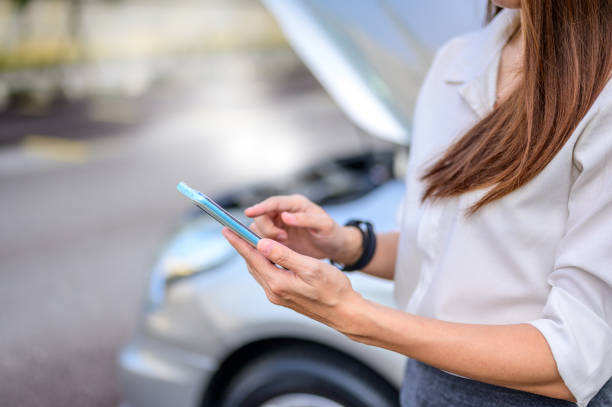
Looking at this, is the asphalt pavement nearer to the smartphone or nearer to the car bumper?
the car bumper

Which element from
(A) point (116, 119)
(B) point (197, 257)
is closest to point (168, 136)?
(A) point (116, 119)

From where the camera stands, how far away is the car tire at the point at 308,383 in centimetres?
178

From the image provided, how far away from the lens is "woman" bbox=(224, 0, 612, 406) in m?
0.86

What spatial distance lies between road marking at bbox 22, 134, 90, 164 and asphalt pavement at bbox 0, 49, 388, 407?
0.02m

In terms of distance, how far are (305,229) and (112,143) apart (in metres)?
7.83

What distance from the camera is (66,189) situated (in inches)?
245

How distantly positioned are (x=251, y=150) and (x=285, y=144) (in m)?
0.57

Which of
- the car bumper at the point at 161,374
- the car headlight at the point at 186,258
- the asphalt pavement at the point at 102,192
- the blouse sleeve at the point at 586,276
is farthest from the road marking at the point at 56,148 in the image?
the blouse sleeve at the point at 586,276

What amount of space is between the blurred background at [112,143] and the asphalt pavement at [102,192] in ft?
0.05

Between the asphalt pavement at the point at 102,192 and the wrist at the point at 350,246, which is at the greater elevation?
the wrist at the point at 350,246

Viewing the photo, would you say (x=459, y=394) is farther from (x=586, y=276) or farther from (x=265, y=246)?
(x=265, y=246)

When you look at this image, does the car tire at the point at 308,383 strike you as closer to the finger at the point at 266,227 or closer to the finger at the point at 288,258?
the finger at the point at 266,227

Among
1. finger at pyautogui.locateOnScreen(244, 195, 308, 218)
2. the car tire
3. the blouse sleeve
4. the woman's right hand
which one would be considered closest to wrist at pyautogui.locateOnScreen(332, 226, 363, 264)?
the woman's right hand

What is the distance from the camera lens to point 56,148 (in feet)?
27.7
